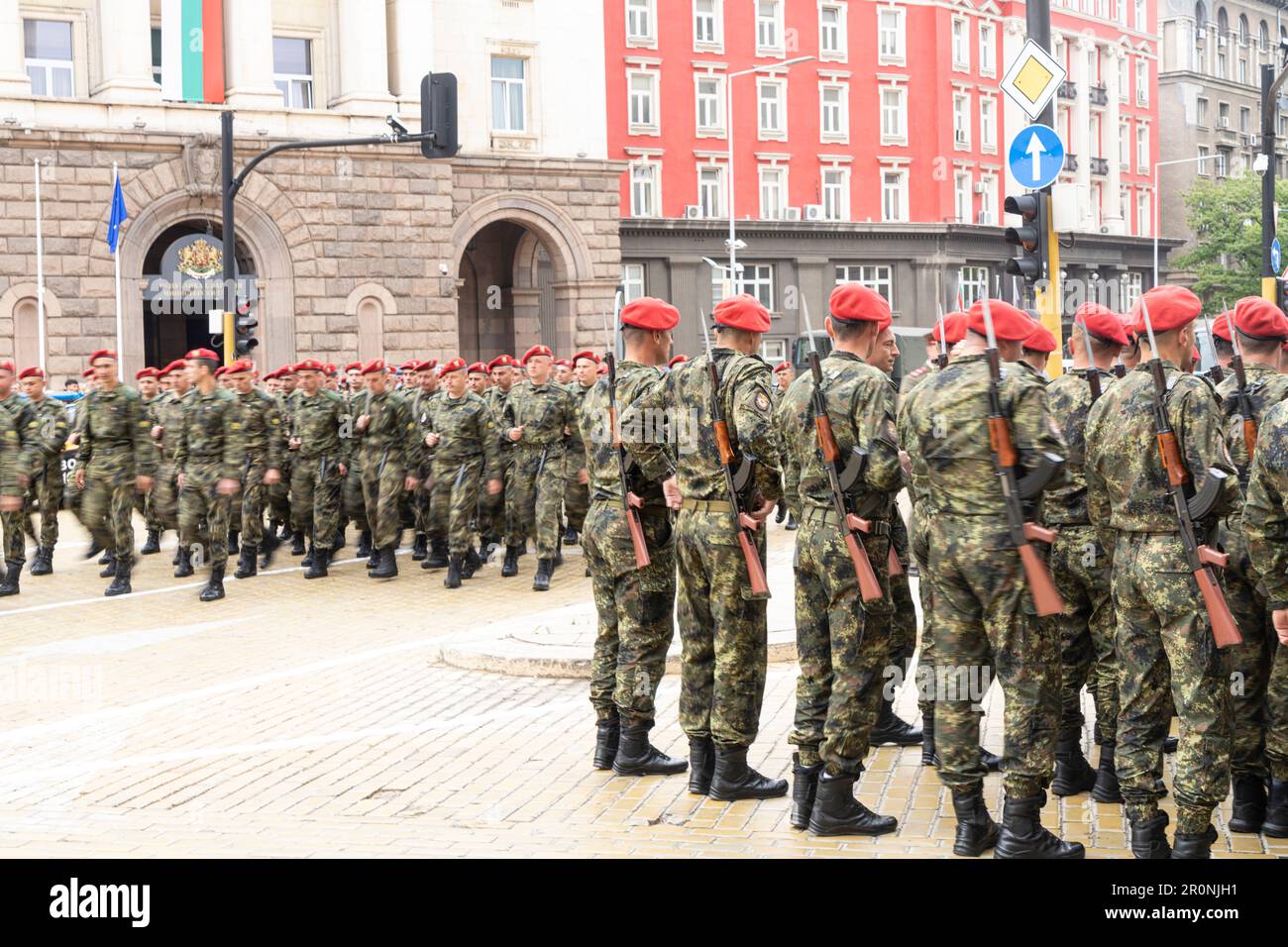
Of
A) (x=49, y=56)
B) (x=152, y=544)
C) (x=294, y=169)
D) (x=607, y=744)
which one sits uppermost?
(x=49, y=56)

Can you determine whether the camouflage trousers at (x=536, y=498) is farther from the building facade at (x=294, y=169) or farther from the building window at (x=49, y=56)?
the building window at (x=49, y=56)

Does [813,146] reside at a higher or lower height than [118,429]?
higher

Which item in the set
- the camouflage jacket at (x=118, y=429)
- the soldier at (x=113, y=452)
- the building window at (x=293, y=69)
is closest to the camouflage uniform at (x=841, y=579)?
the soldier at (x=113, y=452)

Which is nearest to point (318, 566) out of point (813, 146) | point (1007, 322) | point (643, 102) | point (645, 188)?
point (1007, 322)

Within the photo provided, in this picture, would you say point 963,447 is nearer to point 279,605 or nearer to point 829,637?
point 829,637

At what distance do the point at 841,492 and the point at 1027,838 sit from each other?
165 centimetres

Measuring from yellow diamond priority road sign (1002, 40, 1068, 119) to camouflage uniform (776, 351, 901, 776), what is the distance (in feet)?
20.2

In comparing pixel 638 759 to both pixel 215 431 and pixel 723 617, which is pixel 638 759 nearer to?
pixel 723 617

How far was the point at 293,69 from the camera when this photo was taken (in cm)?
3756

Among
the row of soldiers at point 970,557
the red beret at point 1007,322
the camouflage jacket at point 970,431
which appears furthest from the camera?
the red beret at point 1007,322

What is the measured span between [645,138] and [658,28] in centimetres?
359

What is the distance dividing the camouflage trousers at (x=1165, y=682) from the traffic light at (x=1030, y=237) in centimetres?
648

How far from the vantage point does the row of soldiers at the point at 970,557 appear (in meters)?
6.42

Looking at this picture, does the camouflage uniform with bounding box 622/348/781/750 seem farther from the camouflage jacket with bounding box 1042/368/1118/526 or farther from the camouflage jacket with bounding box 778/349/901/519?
the camouflage jacket with bounding box 1042/368/1118/526
